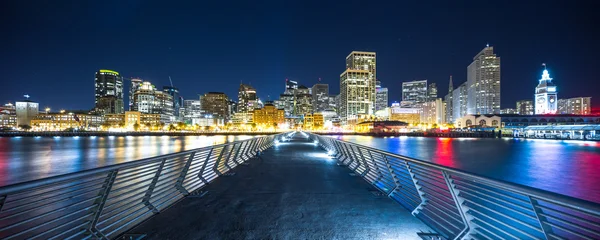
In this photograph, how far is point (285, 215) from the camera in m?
6.12

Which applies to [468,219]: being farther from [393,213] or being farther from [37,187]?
[37,187]

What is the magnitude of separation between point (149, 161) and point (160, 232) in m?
1.34

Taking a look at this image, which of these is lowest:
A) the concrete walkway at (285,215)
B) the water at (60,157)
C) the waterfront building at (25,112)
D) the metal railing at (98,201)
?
the water at (60,157)

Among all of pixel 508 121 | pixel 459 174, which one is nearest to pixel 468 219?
pixel 459 174

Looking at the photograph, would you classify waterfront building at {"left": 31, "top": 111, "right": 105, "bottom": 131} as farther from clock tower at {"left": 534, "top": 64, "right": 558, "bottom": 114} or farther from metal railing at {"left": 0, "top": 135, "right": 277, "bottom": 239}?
clock tower at {"left": 534, "top": 64, "right": 558, "bottom": 114}

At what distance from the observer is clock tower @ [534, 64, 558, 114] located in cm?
17025

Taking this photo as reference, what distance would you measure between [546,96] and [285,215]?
A: 713ft

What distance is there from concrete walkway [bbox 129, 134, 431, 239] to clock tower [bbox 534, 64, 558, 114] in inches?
8265

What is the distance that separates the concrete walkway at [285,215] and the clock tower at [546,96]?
209935 millimetres

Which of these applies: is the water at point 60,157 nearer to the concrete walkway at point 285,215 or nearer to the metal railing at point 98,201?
the metal railing at point 98,201

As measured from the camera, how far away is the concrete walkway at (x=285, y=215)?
5125 mm

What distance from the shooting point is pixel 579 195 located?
45.3 ft

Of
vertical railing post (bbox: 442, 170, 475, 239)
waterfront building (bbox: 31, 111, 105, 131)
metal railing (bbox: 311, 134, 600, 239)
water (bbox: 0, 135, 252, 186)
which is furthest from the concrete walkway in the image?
waterfront building (bbox: 31, 111, 105, 131)

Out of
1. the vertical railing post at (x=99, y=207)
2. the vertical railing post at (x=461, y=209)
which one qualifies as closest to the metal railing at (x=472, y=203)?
the vertical railing post at (x=461, y=209)
